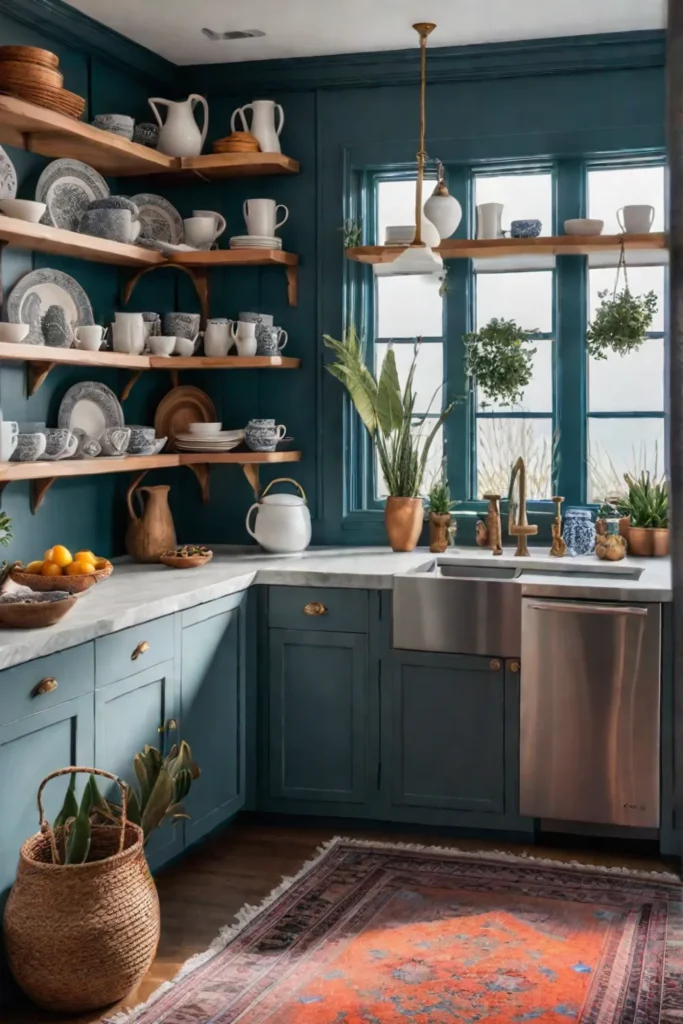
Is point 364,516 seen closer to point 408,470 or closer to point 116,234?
point 408,470

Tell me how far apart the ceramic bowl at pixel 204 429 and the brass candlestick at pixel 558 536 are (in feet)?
4.13

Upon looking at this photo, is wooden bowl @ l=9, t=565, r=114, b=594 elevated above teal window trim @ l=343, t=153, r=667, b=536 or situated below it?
below

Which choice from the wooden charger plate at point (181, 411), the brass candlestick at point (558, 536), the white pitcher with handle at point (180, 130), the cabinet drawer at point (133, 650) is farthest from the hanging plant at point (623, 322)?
the cabinet drawer at point (133, 650)

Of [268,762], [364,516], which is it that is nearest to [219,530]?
[364,516]

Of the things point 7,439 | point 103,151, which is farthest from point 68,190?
point 7,439

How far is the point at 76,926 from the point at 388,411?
224 cm

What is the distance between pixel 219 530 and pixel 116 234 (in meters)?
1.28

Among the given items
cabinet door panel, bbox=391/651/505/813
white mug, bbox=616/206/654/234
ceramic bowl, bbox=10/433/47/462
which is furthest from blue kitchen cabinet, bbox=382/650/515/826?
white mug, bbox=616/206/654/234

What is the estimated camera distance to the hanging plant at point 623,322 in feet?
13.0

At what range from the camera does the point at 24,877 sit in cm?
252

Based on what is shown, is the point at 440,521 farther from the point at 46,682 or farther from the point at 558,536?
the point at 46,682

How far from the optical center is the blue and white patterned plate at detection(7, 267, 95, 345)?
354cm

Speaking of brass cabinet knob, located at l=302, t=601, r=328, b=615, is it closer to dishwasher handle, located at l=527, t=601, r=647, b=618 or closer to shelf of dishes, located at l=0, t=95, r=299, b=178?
dishwasher handle, located at l=527, t=601, r=647, b=618

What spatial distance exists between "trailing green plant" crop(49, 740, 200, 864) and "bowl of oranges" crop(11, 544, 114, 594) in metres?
0.48
